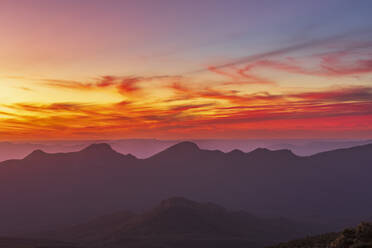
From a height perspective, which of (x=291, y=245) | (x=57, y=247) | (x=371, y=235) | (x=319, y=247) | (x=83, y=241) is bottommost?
(x=83, y=241)

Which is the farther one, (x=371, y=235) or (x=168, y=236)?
(x=168, y=236)

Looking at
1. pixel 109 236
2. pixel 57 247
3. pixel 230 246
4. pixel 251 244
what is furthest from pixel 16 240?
pixel 251 244

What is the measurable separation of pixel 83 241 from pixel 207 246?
79.9 m

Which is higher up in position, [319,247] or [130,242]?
[319,247]

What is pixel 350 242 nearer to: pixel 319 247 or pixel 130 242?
pixel 319 247

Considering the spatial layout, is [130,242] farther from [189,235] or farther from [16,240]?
[16,240]

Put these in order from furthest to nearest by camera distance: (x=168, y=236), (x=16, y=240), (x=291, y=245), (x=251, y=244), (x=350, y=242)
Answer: (x=168, y=236), (x=251, y=244), (x=16, y=240), (x=291, y=245), (x=350, y=242)

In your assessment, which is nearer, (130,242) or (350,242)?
(350,242)

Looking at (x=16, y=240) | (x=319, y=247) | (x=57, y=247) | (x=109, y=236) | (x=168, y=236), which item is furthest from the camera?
(x=109, y=236)

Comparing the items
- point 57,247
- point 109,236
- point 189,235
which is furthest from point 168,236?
point 57,247

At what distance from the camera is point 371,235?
1898cm

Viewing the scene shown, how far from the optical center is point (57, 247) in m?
133

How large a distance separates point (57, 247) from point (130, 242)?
4431cm

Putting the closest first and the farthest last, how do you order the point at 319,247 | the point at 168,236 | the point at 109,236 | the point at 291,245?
the point at 319,247, the point at 291,245, the point at 168,236, the point at 109,236
